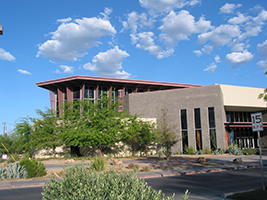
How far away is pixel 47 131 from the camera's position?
29281 millimetres

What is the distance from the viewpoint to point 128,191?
13.0 feet

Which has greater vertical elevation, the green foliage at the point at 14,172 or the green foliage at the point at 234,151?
the green foliage at the point at 14,172

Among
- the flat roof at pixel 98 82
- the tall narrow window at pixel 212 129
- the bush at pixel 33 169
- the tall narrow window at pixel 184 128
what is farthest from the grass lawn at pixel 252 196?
the flat roof at pixel 98 82

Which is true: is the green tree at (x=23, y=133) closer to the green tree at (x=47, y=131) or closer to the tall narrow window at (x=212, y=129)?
the green tree at (x=47, y=131)

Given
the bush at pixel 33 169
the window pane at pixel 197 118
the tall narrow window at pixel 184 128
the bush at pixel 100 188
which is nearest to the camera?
the bush at pixel 100 188

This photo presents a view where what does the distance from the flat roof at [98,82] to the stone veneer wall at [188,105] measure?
6.50 m

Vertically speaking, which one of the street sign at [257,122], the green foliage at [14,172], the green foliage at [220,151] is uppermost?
the street sign at [257,122]

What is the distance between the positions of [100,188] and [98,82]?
41471 millimetres

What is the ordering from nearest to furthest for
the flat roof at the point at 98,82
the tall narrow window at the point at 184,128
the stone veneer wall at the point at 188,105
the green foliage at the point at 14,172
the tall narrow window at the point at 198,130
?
the green foliage at the point at 14,172 < the stone veneer wall at the point at 188,105 < the tall narrow window at the point at 198,130 < the tall narrow window at the point at 184,128 < the flat roof at the point at 98,82

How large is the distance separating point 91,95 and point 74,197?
139ft

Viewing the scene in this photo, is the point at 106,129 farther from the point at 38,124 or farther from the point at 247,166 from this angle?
the point at 247,166

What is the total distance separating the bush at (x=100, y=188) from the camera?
12.5 feet

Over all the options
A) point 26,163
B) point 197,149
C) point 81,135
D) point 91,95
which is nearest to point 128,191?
point 26,163

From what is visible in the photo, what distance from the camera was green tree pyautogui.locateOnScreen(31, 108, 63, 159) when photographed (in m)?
28.0
